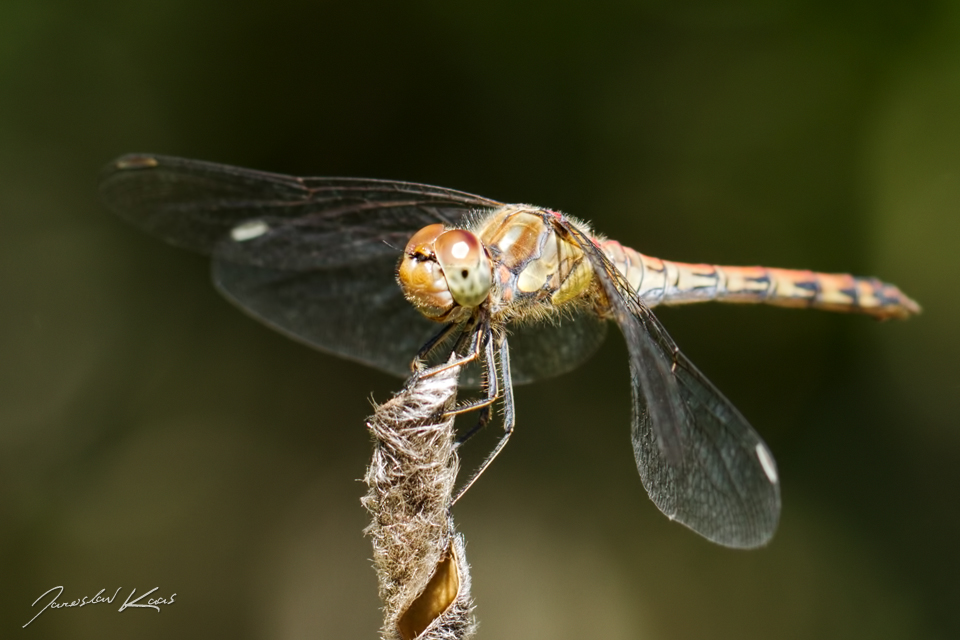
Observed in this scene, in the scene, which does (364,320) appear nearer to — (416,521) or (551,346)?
(551,346)

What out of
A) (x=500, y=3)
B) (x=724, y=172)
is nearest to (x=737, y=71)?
(x=724, y=172)

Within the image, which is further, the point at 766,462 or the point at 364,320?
the point at 364,320

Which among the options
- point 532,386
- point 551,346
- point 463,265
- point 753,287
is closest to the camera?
point 463,265

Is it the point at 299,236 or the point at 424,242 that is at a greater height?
the point at 424,242

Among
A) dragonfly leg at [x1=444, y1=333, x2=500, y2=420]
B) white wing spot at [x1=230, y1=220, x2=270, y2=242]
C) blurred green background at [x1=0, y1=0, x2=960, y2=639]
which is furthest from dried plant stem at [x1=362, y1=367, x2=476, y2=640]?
blurred green background at [x1=0, y1=0, x2=960, y2=639]

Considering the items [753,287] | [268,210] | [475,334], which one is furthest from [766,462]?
[268,210]

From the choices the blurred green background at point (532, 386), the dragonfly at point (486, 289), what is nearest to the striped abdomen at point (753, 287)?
the dragonfly at point (486, 289)

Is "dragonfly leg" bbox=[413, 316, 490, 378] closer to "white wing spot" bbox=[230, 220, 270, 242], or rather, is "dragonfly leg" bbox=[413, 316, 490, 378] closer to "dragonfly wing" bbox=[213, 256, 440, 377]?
"dragonfly wing" bbox=[213, 256, 440, 377]

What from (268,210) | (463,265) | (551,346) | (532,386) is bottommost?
(532,386)
